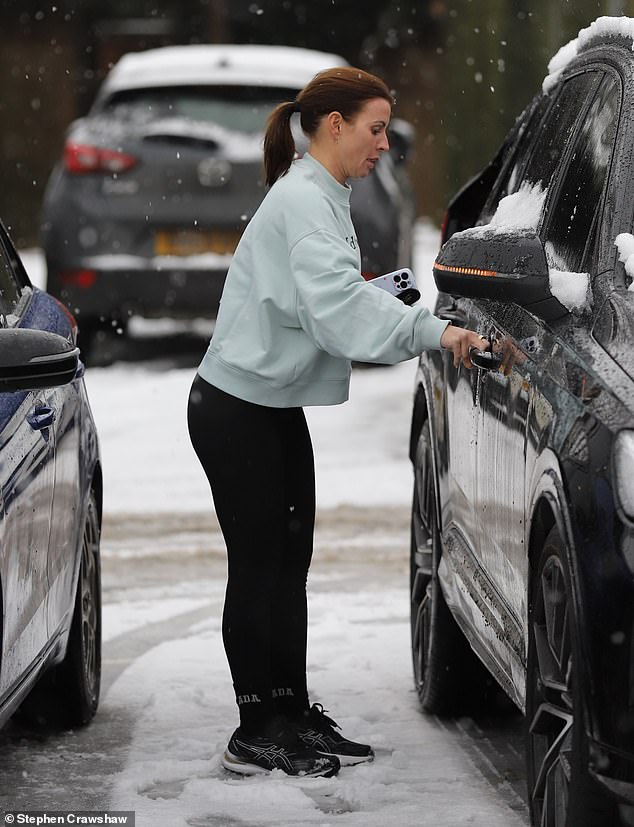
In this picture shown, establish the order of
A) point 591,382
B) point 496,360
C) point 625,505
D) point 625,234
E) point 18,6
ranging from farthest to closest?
point 18,6, point 496,360, point 625,234, point 591,382, point 625,505

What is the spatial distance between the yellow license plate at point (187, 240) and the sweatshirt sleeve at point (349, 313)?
7316mm

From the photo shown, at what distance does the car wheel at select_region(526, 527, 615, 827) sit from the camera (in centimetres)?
344

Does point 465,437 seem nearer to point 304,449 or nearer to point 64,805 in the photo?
point 304,449

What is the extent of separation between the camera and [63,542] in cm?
495

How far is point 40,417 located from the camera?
470 cm

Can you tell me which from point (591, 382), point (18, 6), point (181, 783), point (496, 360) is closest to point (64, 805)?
point (181, 783)

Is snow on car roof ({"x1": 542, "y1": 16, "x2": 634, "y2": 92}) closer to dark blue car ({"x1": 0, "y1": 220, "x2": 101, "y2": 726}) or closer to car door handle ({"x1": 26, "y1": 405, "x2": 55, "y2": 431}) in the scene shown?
dark blue car ({"x1": 0, "y1": 220, "x2": 101, "y2": 726})

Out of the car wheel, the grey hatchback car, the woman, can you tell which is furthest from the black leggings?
the grey hatchback car

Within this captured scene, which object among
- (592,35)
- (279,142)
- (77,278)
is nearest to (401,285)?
(279,142)

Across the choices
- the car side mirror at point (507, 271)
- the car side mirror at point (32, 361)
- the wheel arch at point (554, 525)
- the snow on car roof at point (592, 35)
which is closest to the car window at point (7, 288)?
the car side mirror at point (32, 361)

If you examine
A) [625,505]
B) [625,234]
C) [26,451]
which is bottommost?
[26,451]

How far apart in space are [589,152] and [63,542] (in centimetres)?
165

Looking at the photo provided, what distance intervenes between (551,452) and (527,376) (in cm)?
39

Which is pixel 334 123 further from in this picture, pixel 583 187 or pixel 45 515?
pixel 45 515
